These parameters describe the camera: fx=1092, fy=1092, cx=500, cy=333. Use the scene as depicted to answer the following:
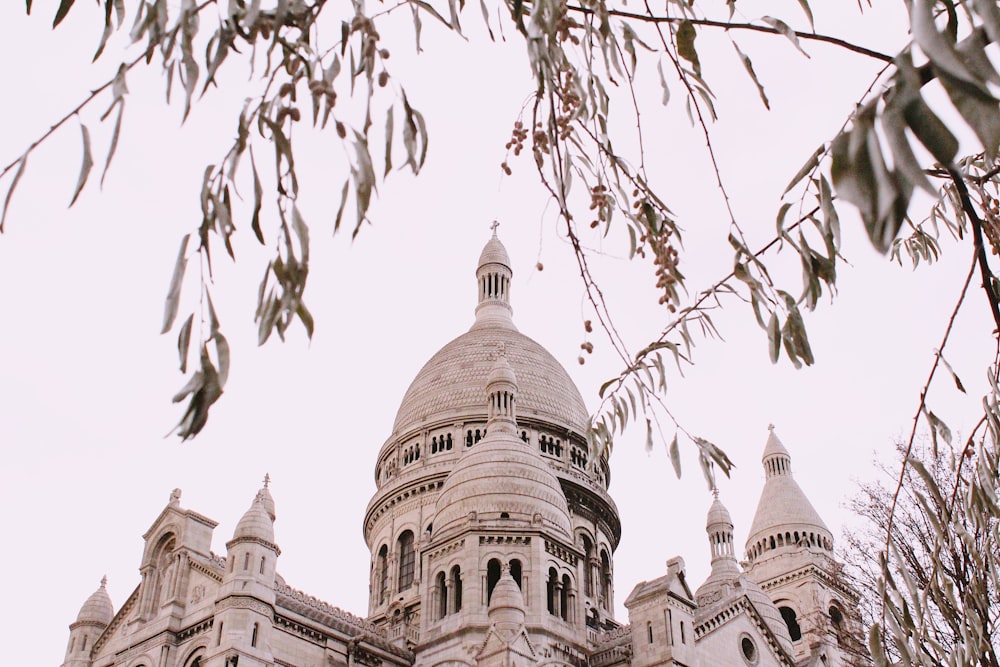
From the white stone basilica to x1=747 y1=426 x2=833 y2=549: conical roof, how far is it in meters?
8.93

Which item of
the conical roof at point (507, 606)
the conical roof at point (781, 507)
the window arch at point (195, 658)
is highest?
the conical roof at point (781, 507)

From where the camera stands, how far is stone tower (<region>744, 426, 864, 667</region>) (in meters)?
54.1

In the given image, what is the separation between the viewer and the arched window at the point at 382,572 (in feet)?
156

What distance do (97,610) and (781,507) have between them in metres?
36.6

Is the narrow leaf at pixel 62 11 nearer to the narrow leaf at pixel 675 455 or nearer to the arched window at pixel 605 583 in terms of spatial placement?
the narrow leaf at pixel 675 455

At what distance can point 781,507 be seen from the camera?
59.8 m

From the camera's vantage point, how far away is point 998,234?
635 centimetres

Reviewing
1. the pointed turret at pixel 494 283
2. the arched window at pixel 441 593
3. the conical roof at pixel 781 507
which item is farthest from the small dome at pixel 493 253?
the arched window at pixel 441 593

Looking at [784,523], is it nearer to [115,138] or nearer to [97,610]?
[97,610]

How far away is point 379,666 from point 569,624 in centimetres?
628

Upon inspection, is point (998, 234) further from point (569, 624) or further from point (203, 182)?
point (569, 624)

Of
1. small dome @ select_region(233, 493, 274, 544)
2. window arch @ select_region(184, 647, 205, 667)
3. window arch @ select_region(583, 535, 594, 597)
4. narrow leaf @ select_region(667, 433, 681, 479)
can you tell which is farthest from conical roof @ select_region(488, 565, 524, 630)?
narrow leaf @ select_region(667, 433, 681, 479)

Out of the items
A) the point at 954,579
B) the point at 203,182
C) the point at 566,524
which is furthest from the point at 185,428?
the point at 566,524

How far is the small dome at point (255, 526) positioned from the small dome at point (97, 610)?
8.79 metres
